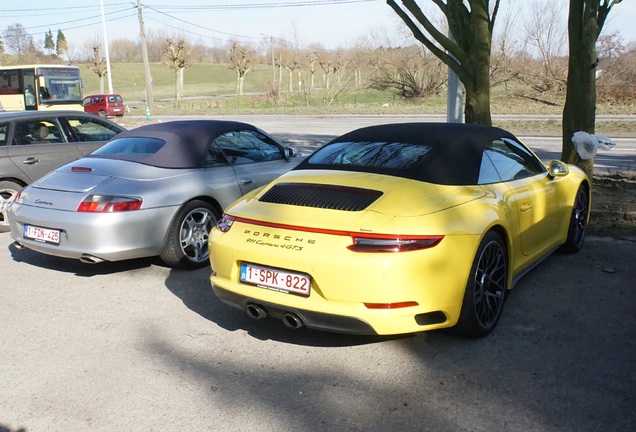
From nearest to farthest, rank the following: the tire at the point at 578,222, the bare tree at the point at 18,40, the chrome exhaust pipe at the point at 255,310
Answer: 1. the chrome exhaust pipe at the point at 255,310
2. the tire at the point at 578,222
3. the bare tree at the point at 18,40

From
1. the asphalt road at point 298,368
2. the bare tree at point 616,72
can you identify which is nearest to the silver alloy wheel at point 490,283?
the asphalt road at point 298,368

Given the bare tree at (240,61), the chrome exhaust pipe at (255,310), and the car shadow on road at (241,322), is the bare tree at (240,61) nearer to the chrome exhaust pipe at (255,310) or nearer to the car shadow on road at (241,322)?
the car shadow on road at (241,322)

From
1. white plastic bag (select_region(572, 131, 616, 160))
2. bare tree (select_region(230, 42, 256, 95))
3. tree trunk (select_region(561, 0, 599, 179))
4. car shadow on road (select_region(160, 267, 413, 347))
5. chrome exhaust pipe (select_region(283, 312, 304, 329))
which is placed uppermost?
bare tree (select_region(230, 42, 256, 95))

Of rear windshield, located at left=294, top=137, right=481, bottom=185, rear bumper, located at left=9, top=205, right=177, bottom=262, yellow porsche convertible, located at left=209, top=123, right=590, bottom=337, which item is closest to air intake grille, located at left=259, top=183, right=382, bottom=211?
yellow porsche convertible, located at left=209, top=123, right=590, bottom=337

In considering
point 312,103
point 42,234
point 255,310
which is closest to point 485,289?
point 255,310

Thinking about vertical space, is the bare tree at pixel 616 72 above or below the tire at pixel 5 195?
above

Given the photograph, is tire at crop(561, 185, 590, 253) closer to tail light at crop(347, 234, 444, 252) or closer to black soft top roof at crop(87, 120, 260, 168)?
tail light at crop(347, 234, 444, 252)

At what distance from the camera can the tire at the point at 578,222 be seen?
19.1 feet

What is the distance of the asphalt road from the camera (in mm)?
3148

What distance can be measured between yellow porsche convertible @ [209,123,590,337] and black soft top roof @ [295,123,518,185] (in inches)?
0.4

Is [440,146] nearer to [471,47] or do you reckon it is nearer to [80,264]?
[80,264]

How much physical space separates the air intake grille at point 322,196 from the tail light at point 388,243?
0.96 ft

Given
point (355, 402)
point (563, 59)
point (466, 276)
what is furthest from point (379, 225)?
point (563, 59)

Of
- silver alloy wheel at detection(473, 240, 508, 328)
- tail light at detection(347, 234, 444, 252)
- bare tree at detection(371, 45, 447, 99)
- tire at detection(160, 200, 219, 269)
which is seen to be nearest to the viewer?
tail light at detection(347, 234, 444, 252)
